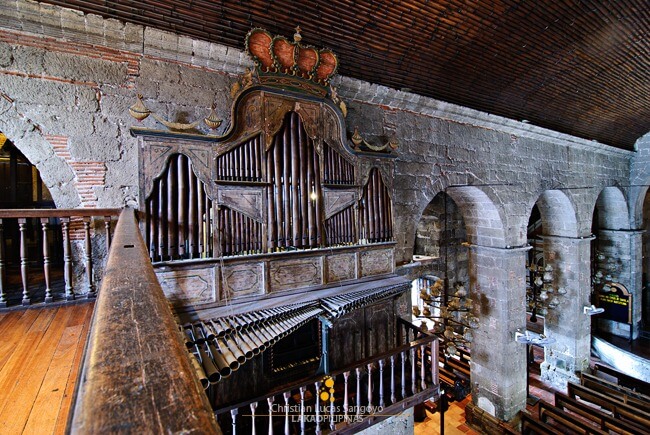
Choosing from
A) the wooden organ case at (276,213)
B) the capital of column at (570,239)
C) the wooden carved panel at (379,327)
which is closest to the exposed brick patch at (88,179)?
the wooden organ case at (276,213)

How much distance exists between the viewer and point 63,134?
3.12 m

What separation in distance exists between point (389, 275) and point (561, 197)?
6701 millimetres

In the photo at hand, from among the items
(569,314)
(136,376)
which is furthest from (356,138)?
(569,314)

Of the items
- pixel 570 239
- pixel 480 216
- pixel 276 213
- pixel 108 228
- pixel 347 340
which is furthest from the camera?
pixel 570 239

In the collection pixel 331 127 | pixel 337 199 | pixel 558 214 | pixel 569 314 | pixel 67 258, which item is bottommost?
pixel 569 314

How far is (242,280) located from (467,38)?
189 inches

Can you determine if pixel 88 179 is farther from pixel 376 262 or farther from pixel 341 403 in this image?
pixel 341 403

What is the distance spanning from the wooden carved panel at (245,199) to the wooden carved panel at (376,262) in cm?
167

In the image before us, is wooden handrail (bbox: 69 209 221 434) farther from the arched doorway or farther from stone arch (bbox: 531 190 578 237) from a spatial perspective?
stone arch (bbox: 531 190 578 237)

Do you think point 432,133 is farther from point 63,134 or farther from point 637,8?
point 63,134

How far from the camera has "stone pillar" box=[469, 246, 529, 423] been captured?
6.24m

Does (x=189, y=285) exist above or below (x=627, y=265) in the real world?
above

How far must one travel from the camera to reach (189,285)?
3.19 metres

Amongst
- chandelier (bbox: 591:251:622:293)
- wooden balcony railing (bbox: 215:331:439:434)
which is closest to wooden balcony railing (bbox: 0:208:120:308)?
wooden balcony railing (bbox: 215:331:439:434)
